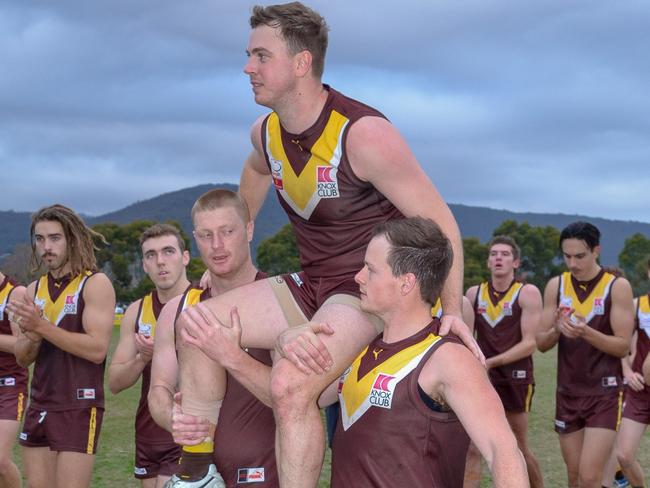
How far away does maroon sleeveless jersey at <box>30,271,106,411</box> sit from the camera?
29.7 ft

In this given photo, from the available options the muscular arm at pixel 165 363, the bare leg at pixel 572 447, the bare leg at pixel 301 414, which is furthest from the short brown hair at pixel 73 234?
the bare leg at pixel 572 447

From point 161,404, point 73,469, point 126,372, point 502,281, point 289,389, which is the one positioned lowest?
point 73,469

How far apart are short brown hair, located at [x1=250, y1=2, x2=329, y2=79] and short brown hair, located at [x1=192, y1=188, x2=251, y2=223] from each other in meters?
0.97

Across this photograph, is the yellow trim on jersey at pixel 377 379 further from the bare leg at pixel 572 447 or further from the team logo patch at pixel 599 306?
the bare leg at pixel 572 447

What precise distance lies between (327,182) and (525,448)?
22.8 feet

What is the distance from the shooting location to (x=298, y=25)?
536 cm

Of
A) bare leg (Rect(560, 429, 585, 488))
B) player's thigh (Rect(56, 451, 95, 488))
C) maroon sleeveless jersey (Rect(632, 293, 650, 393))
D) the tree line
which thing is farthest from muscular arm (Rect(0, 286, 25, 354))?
the tree line

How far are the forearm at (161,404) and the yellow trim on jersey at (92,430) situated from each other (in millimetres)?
2722

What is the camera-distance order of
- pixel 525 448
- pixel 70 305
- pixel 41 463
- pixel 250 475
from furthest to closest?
pixel 525 448
pixel 70 305
pixel 41 463
pixel 250 475

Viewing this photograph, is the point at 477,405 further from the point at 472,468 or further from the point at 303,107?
the point at 472,468

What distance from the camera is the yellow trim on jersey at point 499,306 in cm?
1244

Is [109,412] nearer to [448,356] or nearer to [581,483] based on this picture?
[581,483]

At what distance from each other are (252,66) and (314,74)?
0.38 metres

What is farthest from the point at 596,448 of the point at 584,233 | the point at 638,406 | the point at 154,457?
the point at 154,457
